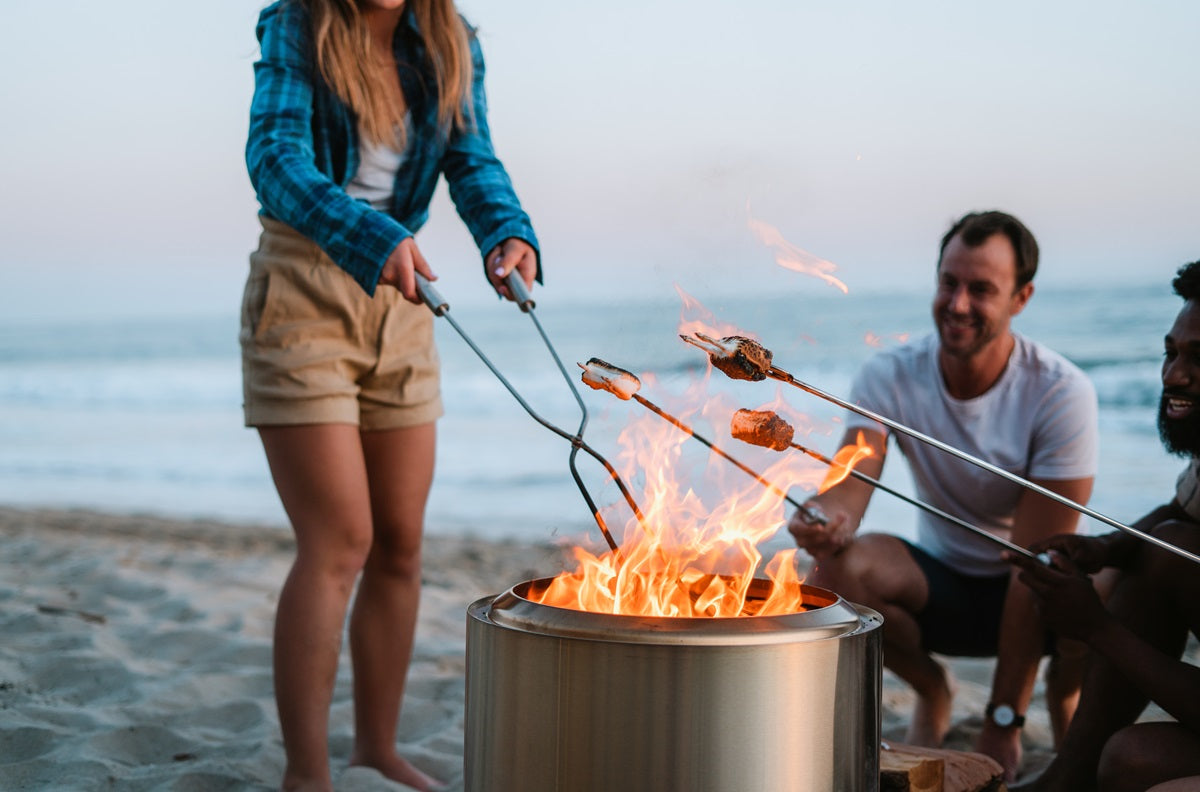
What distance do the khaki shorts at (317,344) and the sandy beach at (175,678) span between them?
20.9 inches

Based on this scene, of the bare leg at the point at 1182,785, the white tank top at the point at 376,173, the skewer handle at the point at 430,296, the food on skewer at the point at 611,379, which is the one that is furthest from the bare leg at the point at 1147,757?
the white tank top at the point at 376,173

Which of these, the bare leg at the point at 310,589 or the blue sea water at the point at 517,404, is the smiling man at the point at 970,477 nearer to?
the blue sea water at the point at 517,404

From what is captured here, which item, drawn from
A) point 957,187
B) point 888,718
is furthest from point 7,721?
point 957,187

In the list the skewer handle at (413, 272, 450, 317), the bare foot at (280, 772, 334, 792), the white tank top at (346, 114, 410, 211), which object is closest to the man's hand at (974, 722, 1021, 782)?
the bare foot at (280, 772, 334, 792)

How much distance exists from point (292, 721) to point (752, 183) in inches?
54.1

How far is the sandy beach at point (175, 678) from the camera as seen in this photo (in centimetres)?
265

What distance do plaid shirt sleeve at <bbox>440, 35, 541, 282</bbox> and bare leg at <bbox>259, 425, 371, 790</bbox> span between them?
1.75 ft

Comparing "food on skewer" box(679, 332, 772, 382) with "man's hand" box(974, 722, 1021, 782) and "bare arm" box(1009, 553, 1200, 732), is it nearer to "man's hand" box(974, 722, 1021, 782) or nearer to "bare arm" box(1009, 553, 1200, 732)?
"bare arm" box(1009, 553, 1200, 732)

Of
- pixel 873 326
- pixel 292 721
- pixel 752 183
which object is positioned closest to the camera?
pixel 752 183

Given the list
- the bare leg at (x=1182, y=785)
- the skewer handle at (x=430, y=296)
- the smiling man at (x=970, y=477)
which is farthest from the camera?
the smiling man at (x=970, y=477)

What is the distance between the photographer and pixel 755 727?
1465 millimetres

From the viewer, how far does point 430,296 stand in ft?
6.53

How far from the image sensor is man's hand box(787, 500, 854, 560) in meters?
2.71

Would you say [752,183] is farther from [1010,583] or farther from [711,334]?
[1010,583]
